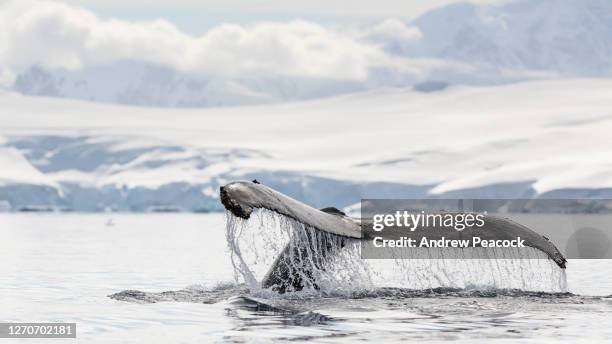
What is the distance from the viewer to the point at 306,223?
41.2 ft

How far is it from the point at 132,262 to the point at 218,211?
114295 millimetres

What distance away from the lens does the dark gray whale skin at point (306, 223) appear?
11.3 metres

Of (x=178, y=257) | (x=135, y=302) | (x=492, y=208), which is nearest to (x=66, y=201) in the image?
(x=492, y=208)

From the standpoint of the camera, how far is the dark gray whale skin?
11.3m

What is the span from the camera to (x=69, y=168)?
16300 cm

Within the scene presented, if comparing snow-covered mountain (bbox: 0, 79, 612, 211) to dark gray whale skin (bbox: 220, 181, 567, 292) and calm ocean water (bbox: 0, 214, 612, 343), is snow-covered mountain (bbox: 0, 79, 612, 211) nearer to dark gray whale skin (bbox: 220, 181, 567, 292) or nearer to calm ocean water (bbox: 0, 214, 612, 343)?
calm ocean water (bbox: 0, 214, 612, 343)

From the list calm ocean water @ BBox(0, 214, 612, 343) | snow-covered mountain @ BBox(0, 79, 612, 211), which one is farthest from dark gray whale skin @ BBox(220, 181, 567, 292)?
snow-covered mountain @ BBox(0, 79, 612, 211)

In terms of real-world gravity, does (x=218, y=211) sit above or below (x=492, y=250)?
above

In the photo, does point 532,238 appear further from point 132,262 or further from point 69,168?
point 69,168

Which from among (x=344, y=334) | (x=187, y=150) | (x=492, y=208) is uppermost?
(x=187, y=150)

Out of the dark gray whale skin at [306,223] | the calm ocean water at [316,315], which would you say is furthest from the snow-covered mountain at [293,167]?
the dark gray whale skin at [306,223]

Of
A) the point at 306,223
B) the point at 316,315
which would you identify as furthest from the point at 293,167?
the point at 306,223

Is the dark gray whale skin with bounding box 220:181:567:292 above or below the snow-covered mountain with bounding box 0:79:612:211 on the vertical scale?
below

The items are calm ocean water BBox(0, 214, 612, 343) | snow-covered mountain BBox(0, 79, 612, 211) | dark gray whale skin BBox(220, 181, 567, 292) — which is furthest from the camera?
snow-covered mountain BBox(0, 79, 612, 211)
